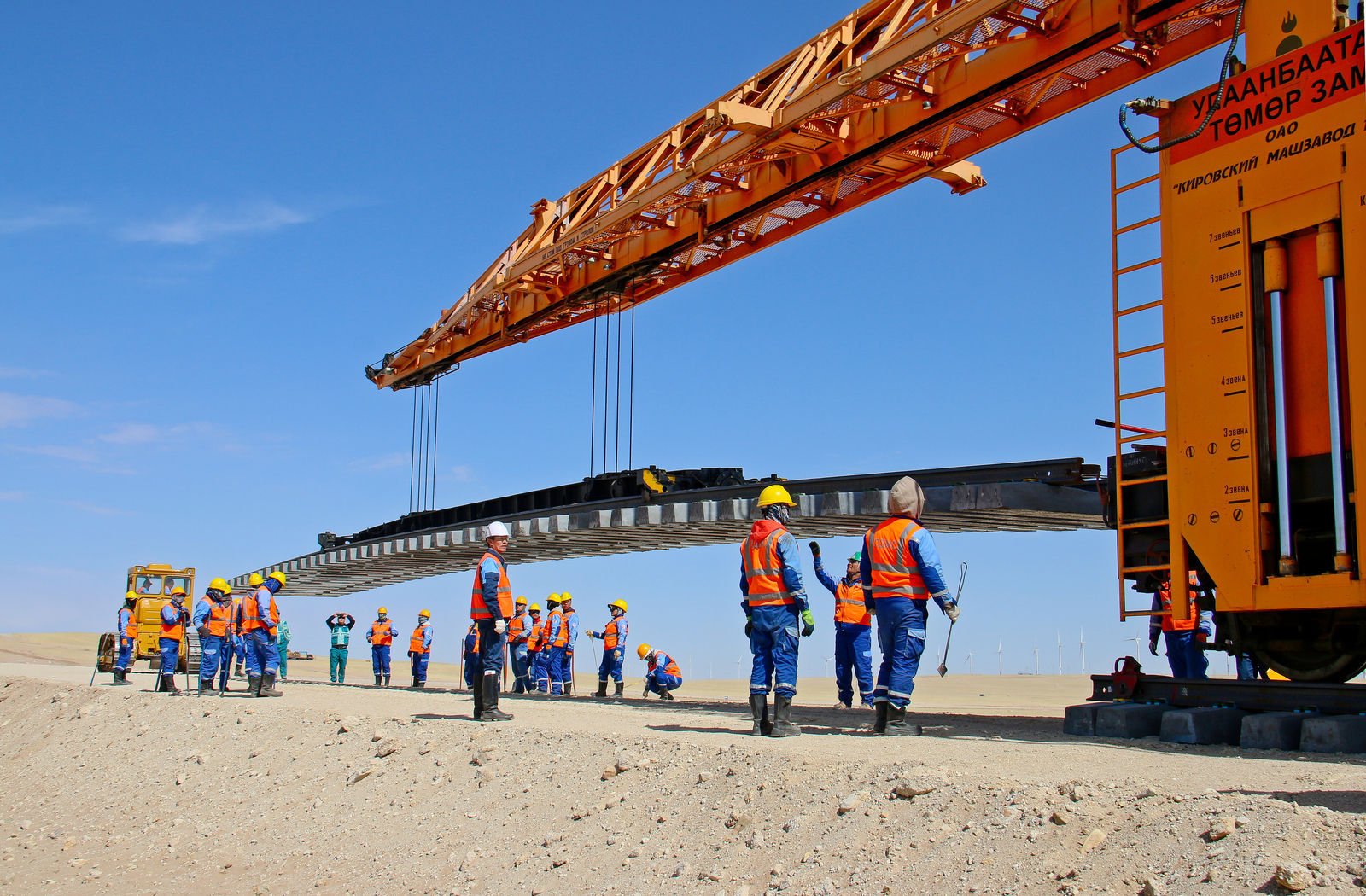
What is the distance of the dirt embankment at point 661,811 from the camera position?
4898 mm

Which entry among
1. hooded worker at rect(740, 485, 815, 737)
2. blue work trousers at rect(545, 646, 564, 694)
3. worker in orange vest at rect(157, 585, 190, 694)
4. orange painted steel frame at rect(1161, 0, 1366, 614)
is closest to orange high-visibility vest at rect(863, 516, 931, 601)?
hooded worker at rect(740, 485, 815, 737)

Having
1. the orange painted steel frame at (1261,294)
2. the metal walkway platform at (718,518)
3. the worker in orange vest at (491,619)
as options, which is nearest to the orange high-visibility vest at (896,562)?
the orange painted steel frame at (1261,294)

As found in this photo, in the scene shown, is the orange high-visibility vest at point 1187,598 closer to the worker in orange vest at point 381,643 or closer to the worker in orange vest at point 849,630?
the worker in orange vest at point 849,630

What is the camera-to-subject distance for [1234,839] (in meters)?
4.59

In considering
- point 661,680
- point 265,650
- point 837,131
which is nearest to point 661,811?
point 837,131

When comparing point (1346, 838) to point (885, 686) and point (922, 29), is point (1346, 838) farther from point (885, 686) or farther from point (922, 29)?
point (922, 29)

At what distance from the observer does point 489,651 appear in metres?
11.2

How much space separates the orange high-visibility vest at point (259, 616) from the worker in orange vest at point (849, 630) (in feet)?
27.2

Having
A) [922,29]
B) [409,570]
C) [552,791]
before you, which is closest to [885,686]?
[552,791]

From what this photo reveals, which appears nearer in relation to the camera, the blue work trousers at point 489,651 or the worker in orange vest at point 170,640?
the blue work trousers at point 489,651

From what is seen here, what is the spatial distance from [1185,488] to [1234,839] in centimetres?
488

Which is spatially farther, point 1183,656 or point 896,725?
point 1183,656

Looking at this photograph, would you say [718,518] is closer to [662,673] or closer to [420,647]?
[662,673]

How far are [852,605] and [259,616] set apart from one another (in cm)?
893
